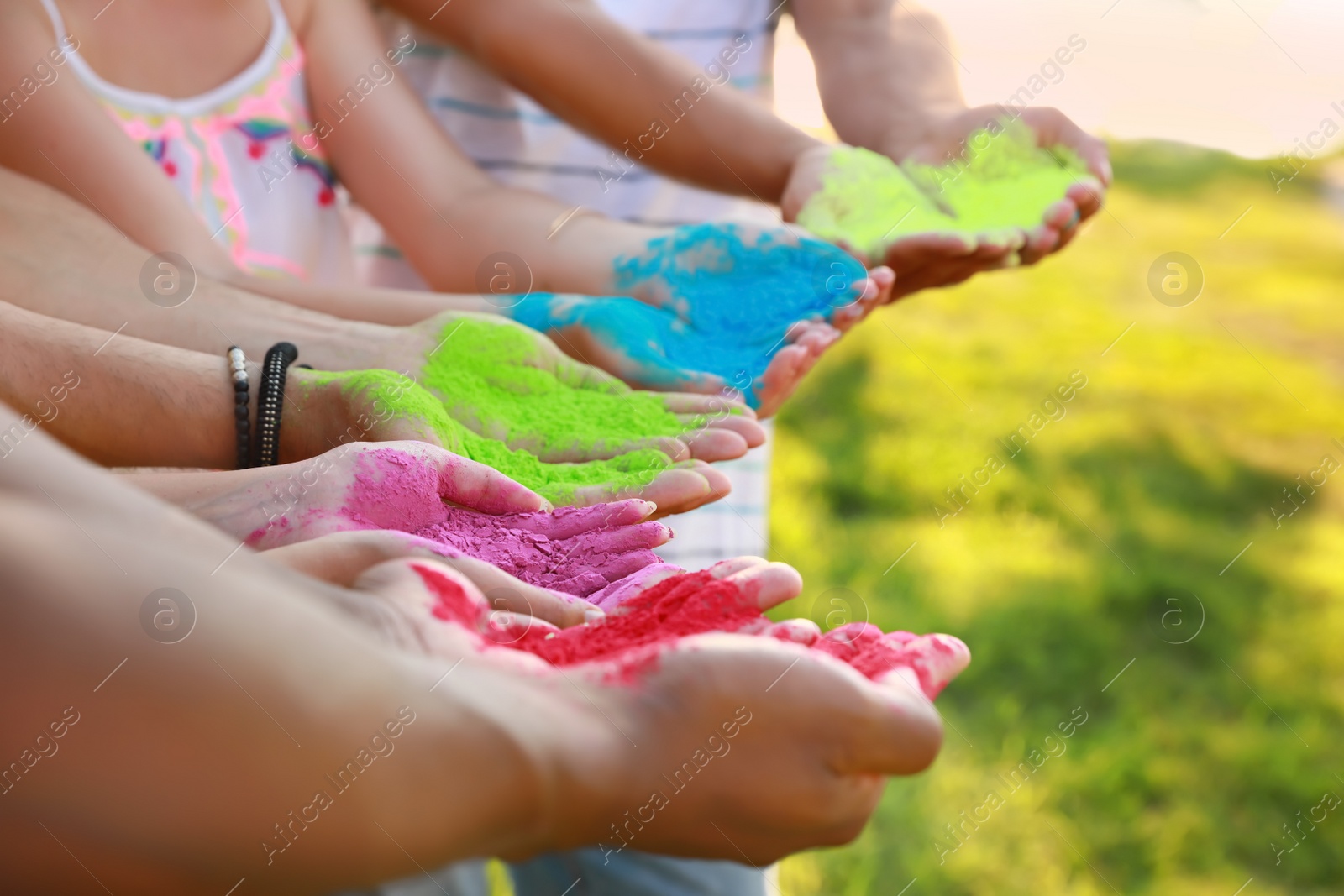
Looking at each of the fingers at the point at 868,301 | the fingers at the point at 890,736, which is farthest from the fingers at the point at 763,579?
the fingers at the point at 868,301

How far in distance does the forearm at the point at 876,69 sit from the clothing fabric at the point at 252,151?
0.65m

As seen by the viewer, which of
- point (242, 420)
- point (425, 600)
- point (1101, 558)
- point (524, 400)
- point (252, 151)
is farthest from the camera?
point (1101, 558)

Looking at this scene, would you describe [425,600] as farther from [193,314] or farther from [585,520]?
[193,314]

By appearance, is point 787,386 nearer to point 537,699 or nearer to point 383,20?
point 537,699

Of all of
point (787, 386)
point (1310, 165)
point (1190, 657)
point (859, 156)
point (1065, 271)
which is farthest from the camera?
point (1310, 165)

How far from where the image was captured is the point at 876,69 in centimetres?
135

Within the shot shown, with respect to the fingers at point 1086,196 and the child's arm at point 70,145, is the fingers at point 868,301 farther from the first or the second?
the child's arm at point 70,145

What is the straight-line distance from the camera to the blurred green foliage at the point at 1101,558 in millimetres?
1320

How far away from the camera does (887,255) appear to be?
1.07 meters

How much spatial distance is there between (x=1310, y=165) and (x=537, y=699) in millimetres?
3430

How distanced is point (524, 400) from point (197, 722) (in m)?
0.49

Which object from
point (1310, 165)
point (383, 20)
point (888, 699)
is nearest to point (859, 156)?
point (383, 20)

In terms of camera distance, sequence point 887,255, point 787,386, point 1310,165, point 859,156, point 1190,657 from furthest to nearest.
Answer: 1. point 1310,165
2. point 1190,657
3. point 859,156
4. point 887,255
5. point 787,386

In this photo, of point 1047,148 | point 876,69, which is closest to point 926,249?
point 1047,148
